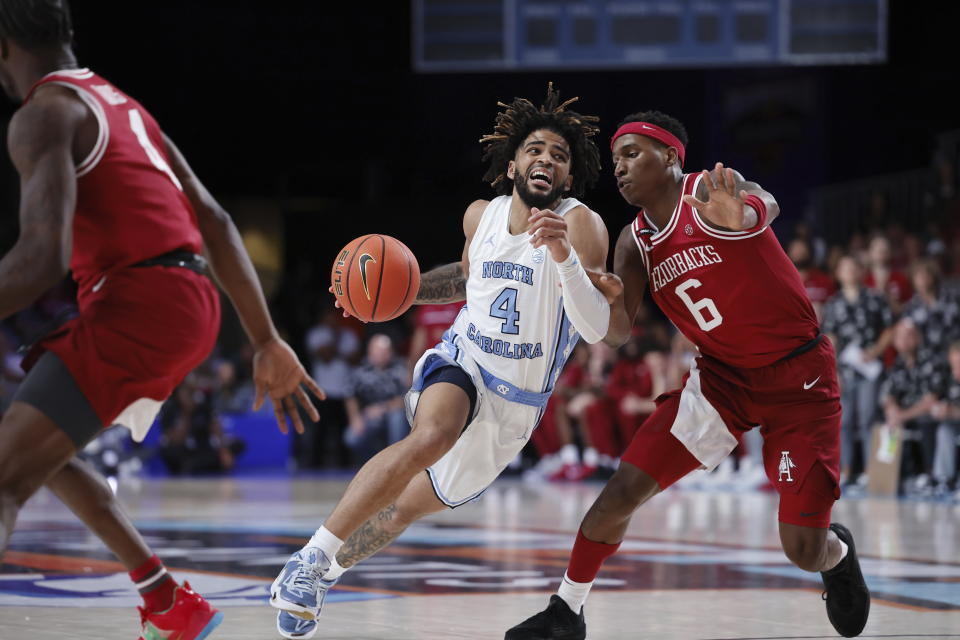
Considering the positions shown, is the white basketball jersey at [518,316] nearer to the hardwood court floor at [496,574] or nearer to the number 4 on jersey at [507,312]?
the number 4 on jersey at [507,312]

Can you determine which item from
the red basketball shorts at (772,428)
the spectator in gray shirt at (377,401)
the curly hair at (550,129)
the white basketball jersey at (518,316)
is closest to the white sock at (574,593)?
the red basketball shorts at (772,428)

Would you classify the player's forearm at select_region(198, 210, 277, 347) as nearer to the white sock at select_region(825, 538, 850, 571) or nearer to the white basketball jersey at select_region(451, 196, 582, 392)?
the white basketball jersey at select_region(451, 196, 582, 392)

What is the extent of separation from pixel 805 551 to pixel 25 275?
2846mm

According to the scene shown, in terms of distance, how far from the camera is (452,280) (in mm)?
5336

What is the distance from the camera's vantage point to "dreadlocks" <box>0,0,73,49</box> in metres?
3.43

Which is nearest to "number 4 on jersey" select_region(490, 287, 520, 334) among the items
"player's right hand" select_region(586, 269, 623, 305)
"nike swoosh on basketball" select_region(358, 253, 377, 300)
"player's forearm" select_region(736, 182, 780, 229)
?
"player's right hand" select_region(586, 269, 623, 305)

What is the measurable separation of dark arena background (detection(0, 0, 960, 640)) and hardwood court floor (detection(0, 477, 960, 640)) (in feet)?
0.10

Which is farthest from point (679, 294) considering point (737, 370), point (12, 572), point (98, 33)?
point (98, 33)

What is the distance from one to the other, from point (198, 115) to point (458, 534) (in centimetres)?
1409

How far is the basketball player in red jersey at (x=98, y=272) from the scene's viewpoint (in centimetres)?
329

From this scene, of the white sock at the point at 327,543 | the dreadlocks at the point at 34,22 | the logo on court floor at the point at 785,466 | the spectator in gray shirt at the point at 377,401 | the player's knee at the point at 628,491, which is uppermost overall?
the dreadlocks at the point at 34,22

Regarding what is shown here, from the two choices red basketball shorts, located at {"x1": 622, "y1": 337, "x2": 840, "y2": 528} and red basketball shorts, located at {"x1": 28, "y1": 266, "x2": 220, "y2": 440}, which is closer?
red basketball shorts, located at {"x1": 28, "y1": 266, "x2": 220, "y2": 440}

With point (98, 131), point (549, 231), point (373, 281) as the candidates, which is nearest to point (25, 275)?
point (98, 131)

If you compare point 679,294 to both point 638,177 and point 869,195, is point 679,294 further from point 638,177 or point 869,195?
point 869,195
